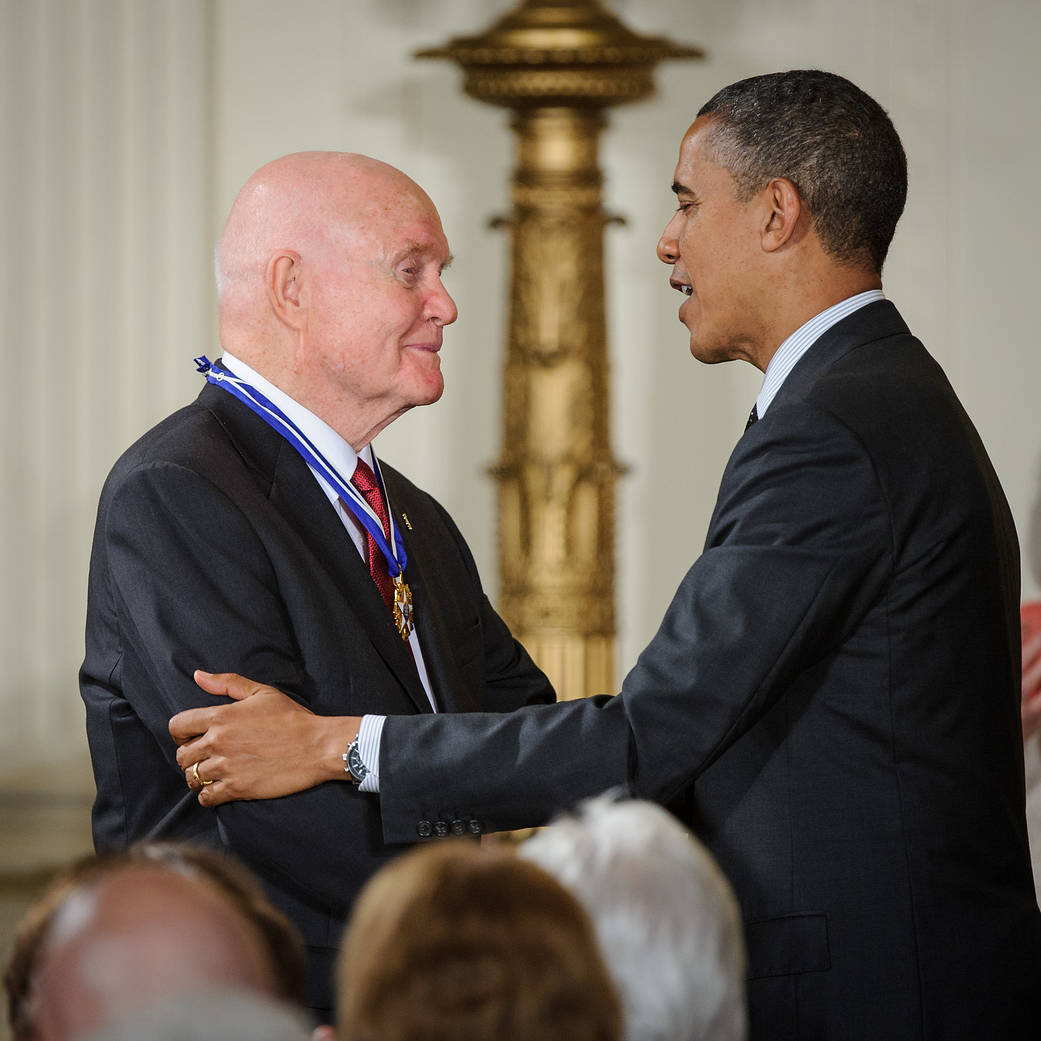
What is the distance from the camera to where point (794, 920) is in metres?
1.98

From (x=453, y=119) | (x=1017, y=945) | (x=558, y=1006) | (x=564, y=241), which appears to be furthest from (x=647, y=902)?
(x=453, y=119)

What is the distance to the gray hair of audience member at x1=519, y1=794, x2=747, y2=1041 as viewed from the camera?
112 cm

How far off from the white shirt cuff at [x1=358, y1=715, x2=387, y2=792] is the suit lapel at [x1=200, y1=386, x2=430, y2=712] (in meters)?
0.20

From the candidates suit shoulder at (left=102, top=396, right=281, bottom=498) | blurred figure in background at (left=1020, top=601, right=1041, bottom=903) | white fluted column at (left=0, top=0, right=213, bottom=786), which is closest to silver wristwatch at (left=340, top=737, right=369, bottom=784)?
suit shoulder at (left=102, top=396, right=281, bottom=498)

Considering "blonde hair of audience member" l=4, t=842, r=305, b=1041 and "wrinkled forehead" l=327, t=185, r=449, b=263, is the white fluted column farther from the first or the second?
"blonde hair of audience member" l=4, t=842, r=305, b=1041

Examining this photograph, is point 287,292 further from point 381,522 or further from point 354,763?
point 354,763

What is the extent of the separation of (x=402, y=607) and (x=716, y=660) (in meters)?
0.59

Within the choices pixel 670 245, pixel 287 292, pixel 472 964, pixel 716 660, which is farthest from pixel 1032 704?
pixel 472 964

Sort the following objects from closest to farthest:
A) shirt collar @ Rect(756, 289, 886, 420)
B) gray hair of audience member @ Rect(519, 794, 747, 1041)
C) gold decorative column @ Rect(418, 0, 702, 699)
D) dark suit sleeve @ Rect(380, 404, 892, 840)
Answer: gray hair of audience member @ Rect(519, 794, 747, 1041) < dark suit sleeve @ Rect(380, 404, 892, 840) < shirt collar @ Rect(756, 289, 886, 420) < gold decorative column @ Rect(418, 0, 702, 699)

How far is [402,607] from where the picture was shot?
7.71 feet

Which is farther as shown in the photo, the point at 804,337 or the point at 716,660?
the point at 804,337

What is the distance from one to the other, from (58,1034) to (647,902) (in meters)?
0.44

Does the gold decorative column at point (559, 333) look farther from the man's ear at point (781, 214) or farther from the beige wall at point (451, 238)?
the man's ear at point (781, 214)

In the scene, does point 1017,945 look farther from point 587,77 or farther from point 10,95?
point 10,95
